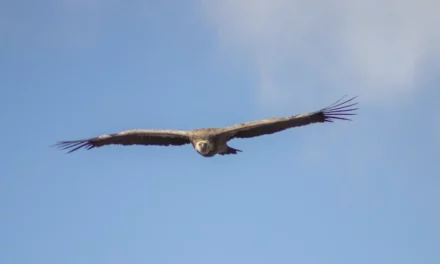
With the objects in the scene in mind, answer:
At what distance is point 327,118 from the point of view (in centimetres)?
2877

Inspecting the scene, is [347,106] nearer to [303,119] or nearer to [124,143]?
[303,119]

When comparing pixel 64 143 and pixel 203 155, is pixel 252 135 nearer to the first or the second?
pixel 203 155

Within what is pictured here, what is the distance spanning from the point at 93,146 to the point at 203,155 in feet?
12.9

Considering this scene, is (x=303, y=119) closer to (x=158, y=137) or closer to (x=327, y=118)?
(x=327, y=118)

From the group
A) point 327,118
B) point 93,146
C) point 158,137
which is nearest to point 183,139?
point 158,137

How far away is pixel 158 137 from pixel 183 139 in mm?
750

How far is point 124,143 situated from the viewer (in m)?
31.8

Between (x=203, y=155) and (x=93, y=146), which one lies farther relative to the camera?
(x=93, y=146)

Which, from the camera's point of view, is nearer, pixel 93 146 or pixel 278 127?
pixel 278 127

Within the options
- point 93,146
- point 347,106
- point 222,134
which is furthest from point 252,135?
point 93,146

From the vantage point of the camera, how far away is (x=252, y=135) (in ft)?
98.3

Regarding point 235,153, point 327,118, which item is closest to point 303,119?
point 327,118

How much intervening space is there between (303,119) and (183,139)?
13.7 feet

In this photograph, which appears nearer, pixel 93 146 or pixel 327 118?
pixel 327 118
